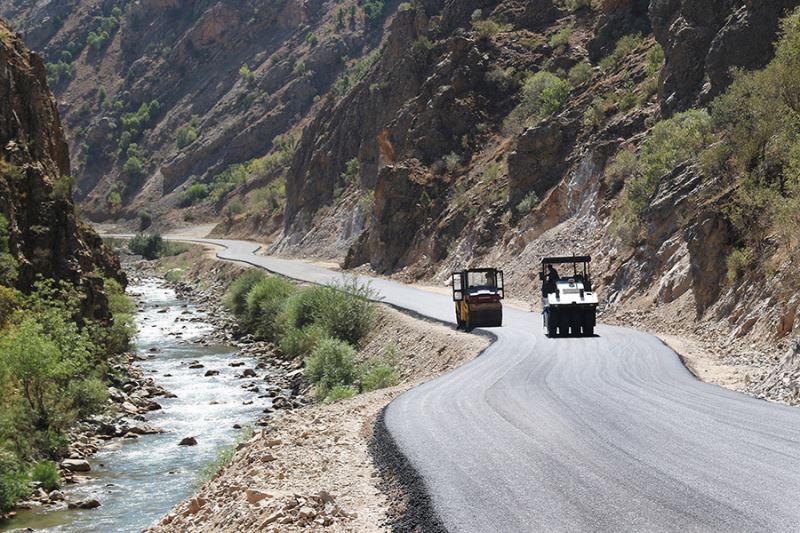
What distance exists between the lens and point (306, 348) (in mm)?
35094

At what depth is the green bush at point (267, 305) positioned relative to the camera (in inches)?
1670

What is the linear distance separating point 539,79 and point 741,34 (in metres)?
22.4

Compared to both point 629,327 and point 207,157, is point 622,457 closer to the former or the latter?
point 629,327

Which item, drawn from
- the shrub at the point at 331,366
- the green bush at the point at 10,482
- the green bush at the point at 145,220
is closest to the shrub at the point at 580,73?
the shrub at the point at 331,366

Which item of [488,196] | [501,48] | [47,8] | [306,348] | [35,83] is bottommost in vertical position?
[306,348]

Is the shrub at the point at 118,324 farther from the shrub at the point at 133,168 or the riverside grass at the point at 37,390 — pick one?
the shrub at the point at 133,168

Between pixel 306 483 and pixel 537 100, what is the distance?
1810 inches

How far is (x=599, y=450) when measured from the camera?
11344mm

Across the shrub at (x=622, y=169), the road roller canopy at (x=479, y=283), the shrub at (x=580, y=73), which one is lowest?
the road roller canopy at (x=479, y=283)

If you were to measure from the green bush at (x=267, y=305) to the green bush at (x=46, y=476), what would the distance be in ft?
71.2

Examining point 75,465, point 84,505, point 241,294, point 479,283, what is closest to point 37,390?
point 75,465

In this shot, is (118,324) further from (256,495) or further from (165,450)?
(256,495)

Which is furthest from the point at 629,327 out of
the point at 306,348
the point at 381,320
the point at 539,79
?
the point at 539,79

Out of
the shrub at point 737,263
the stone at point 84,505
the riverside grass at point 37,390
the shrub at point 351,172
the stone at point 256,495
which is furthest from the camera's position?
the shrub at point 351,172
